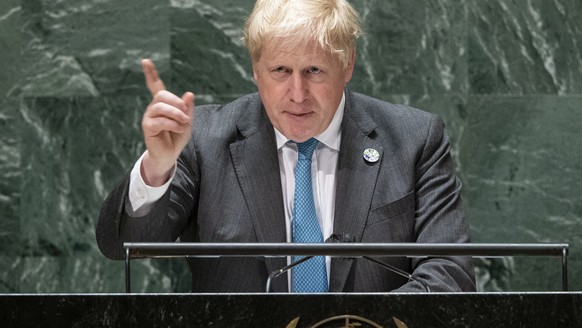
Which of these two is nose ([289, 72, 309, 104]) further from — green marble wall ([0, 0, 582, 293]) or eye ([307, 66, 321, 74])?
green marble wall ([0, 0, 582, 293])

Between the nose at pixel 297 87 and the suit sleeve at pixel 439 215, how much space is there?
1.59 feet

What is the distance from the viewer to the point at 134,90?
193 inches

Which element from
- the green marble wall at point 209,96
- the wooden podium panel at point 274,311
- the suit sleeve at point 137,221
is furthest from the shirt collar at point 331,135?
the green marble wall at point 209,96

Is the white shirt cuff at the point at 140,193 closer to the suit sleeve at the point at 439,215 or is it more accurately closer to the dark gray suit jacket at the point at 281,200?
the dark gray suit jacket at the point at 281,200

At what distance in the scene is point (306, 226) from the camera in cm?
329

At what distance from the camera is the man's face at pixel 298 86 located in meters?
3.27

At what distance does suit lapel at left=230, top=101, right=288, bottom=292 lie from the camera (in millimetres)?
3299

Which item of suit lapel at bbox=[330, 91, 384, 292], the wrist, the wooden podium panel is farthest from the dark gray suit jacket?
the wooden podium panel

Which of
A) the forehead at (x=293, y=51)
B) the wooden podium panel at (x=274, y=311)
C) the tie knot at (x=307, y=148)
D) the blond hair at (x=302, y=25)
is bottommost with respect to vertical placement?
the wooden podium panel at (x=274, y=311)

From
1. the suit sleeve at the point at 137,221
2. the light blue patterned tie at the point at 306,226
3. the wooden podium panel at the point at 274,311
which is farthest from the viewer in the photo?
the light blue patterned tie at the point at 306,226


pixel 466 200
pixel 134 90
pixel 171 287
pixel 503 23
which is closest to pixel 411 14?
pixel 503 23

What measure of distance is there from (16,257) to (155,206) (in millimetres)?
2084

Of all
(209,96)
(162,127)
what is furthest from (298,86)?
(209,96)

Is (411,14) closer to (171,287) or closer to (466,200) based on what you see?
(466,200)
